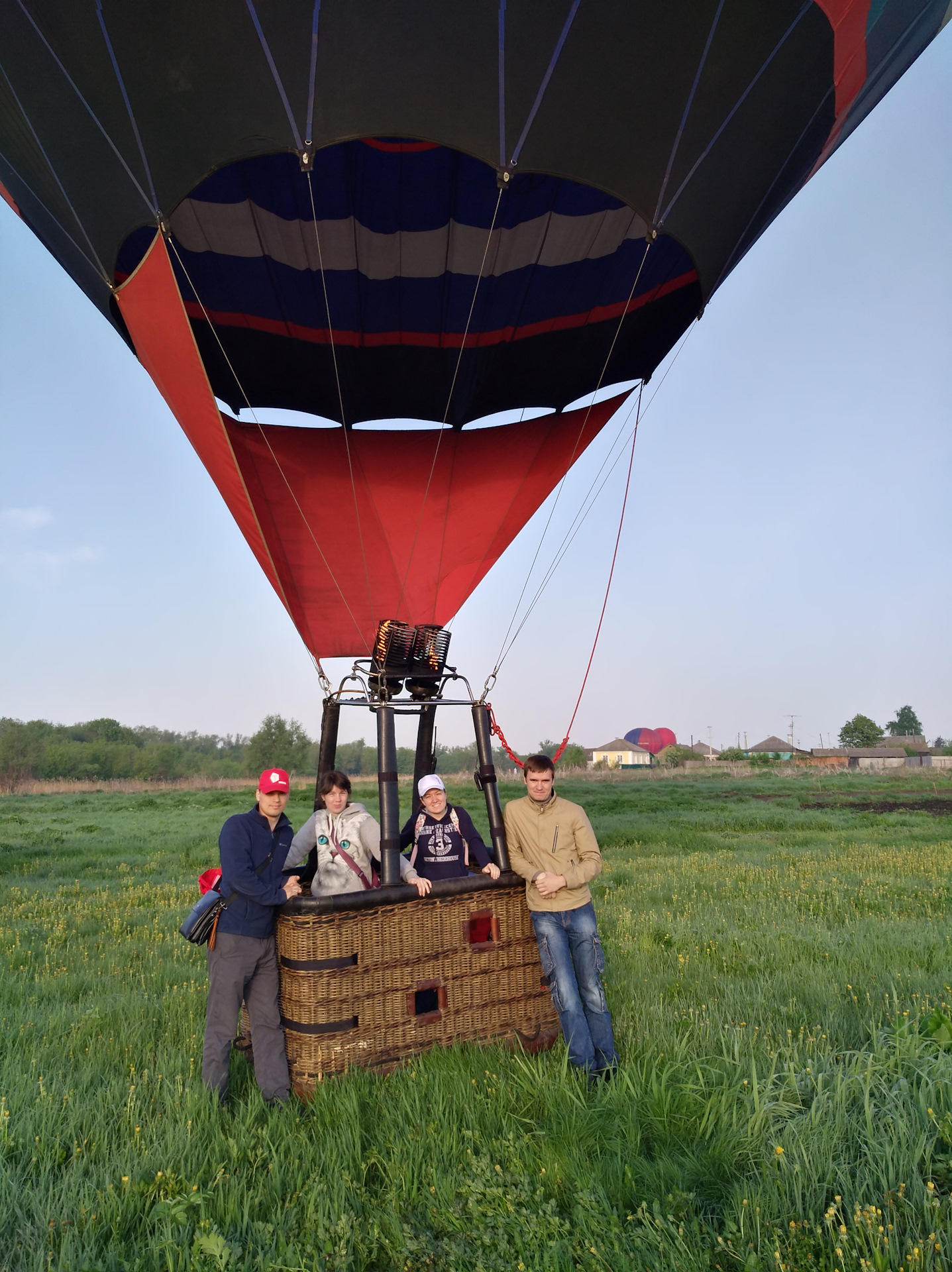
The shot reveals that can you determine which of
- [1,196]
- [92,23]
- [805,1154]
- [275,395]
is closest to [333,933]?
[805,1154]

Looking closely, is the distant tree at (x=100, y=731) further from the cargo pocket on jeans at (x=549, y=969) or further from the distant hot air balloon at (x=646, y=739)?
the cargo pocket on jeans at (x=549, y=969)

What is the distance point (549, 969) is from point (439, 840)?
87cm

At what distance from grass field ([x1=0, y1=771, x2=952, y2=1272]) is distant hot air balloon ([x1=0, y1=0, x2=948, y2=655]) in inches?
125

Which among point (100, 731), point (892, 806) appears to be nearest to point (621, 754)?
point (100, 731)

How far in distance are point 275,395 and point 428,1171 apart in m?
6.08

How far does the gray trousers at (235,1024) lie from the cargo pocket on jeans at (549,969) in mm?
1236

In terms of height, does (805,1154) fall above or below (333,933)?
below

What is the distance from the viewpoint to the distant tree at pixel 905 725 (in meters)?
109

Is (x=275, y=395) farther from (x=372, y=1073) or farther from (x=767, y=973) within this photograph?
(x=767, y=973)

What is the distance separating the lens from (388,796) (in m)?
3.84

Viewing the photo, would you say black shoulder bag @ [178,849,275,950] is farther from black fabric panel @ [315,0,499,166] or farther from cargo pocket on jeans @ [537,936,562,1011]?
black fabric panel @ [315,0,499,166]

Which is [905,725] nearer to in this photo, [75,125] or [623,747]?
[623,747]

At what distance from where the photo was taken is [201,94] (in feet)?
12.7

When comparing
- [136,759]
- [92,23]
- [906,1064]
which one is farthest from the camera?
[136,759]
